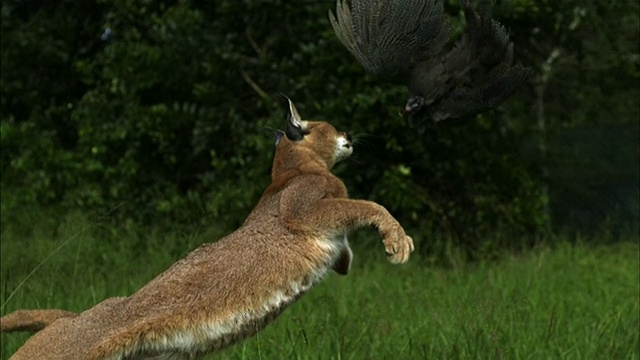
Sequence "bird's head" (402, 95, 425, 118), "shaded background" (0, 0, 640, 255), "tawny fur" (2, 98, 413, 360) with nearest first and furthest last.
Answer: "tawny fur" (2, 98, 413, 360) → "bird's head" (402, 95, 425, 118) → "shaded background" (0, 0, 640, 255)

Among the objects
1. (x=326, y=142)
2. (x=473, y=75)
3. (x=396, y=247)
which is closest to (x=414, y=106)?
(x=473, y=75)

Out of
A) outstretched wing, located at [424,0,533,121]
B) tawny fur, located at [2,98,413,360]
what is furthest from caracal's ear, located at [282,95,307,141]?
outstretched wing, located at [424,0,533,121]

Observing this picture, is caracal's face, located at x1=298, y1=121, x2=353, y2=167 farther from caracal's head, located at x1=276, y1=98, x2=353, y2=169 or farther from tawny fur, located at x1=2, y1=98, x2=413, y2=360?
tawny fur, located at x1=2, y1=98, x2=413, y2=360

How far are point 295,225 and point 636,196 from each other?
8.69m

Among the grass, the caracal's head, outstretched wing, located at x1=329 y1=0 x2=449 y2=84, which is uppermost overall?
outstretched wing, located at x1=329 y1=0 x2=449 y2=84

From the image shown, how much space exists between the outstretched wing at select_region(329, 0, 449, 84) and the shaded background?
4.90m

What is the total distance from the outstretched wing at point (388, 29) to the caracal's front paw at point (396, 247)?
28.3 inches

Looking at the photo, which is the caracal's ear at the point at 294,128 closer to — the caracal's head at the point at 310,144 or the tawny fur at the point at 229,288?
the caracal's head at the point at 310,144

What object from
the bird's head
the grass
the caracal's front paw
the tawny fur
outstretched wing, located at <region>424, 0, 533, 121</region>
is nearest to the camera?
the tawny fur

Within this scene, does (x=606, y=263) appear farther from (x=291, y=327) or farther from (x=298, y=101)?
(x=291, y=327)

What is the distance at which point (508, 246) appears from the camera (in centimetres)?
969

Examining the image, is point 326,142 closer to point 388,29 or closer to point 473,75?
point 388,29

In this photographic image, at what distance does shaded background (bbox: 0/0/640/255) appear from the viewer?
8.90m

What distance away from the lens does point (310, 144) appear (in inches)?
136
